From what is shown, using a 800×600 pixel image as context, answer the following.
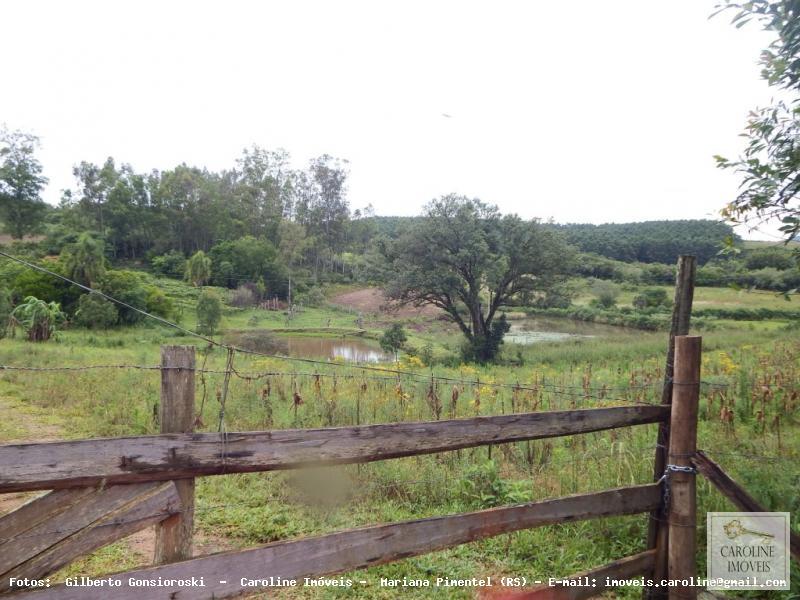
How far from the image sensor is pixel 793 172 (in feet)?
12.3

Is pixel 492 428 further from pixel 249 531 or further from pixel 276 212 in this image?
pixel 276 212

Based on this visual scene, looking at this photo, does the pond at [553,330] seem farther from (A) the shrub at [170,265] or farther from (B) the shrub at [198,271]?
(A) the shrub at [170,265]

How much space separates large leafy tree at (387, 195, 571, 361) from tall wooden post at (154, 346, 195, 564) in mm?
20823

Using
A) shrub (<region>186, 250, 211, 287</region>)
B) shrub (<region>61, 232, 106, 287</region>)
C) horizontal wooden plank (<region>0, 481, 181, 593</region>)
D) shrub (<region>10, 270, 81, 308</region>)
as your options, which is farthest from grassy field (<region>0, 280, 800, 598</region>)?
shrub (<region>186, 250, 211, 287</region>)

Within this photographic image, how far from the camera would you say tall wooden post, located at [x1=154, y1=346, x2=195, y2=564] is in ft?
6.44

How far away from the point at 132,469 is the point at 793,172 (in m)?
4.54

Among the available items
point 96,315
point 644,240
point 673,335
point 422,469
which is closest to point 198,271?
point 96,315

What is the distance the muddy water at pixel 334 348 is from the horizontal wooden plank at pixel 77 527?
65.4 feet

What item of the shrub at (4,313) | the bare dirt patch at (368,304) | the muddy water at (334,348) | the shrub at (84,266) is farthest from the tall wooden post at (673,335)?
the bare dirt patch at (368,304)

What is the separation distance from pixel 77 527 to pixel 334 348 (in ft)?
82.5

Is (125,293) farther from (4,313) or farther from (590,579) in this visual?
(590,579)

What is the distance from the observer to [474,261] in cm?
2306

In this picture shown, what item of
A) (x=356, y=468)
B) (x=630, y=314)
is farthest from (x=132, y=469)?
(x=630, y=314)

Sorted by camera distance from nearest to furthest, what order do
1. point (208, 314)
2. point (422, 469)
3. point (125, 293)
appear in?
point (422, 469), point (125, 293), point (208, 314)
